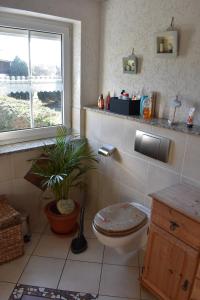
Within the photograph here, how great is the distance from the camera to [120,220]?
1.69 m

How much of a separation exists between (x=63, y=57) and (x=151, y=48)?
0.89 metres

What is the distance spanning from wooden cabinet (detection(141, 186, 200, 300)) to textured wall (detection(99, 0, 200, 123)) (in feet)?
2.21

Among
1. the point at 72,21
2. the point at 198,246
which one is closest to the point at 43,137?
the point at 72,21

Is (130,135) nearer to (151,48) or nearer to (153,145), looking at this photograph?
(153,145)

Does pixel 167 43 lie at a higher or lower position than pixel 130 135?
higher

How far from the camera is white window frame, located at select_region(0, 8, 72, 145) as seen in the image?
1.96m

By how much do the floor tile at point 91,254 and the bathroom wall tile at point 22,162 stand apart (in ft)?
2.63

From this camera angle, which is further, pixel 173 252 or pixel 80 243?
pixel 80 243

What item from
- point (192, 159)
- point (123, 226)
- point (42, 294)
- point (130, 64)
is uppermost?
point (130, 64)

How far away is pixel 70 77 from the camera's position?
7.86 ft

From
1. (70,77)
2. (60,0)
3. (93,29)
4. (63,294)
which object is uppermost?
(60,0)

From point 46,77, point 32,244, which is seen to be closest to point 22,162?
point 32,244

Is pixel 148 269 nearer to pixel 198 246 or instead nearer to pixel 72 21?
pixel 198 246

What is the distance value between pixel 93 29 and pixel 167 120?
3.77 feet
